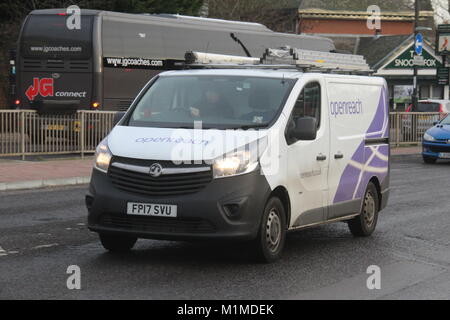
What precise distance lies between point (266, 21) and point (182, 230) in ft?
133

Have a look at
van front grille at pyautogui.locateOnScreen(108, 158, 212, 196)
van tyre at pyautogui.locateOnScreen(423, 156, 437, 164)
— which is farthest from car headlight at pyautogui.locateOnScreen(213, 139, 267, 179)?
van tyre at pyautogui.locateOnScreen(423, 156, 437, 164)

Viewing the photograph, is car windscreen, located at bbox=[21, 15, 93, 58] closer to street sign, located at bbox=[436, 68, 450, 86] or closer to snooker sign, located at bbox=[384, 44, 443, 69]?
street sign, located at bbox=[436, 68, 450, 86]

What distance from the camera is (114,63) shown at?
26.1 metres

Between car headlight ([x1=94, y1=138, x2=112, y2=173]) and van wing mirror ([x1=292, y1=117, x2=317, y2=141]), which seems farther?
van wing mirror ([x1=292, y1=117, x2=317, y2=141])

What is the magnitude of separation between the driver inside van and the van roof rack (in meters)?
0.99

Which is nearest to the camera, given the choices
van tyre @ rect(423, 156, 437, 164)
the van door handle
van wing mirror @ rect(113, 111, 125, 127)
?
van wing mirror @ rect(113, 111, 125, 127)

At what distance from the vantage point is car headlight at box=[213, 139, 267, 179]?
827 centimetres

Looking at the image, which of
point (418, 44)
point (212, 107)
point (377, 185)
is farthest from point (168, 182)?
point (418, 44)

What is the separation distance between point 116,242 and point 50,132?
12564mm

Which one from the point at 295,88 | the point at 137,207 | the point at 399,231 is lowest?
the point at 399,231

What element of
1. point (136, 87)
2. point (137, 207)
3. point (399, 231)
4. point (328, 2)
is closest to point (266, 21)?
point (328, 2)

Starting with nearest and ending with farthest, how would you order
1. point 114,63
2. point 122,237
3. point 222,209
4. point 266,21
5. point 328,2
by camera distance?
point 222,209, point 122,237, point 114,63, point 266,21, point 328,2

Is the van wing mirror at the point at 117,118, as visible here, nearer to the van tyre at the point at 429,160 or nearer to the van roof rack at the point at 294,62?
the van roof rack at the point at 294,62
